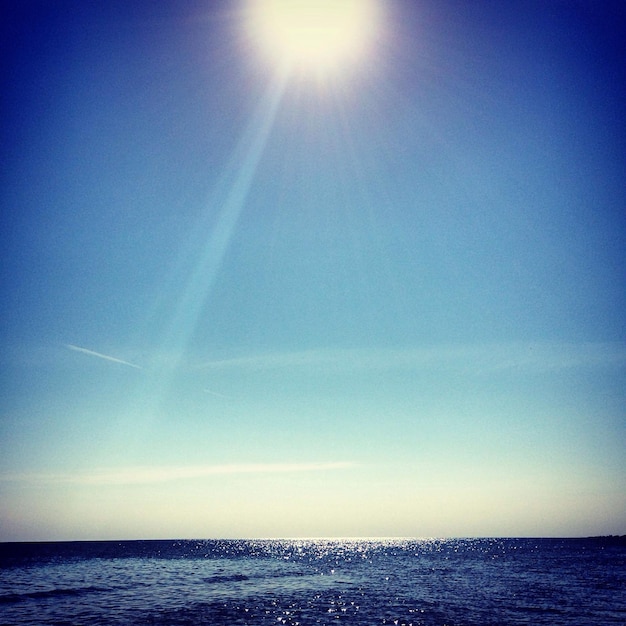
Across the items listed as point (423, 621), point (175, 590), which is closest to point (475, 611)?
point (423, 621)

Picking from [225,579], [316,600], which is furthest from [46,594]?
[316,600]

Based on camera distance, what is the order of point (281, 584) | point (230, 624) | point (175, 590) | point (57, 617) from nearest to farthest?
point (230, 624), point (57, 617), point (175, 590), point (281, 584)

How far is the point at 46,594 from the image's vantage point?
43031 mm

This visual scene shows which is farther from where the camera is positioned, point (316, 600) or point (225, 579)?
point (225, 579)

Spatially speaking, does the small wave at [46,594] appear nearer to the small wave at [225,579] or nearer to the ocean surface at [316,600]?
the ocean surface at [316,600]

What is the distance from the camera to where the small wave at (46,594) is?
1567 inches

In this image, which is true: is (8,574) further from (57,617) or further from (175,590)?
(57,617)

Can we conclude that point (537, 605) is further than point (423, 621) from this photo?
Yes

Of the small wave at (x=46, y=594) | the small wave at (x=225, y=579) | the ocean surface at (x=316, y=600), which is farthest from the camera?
the small wave at (x=225, y=579)

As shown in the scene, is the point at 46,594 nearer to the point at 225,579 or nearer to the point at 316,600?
the point at 225,579

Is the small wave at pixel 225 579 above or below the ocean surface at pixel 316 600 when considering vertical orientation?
above

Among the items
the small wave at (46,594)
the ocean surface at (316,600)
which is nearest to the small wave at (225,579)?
the ocean surface at (316,600)

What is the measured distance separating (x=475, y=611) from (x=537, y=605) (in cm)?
670

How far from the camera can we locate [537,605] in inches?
1390
